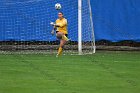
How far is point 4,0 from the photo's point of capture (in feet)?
62.2

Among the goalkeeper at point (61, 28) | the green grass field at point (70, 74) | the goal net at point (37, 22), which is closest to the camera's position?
the green grass field at point (70, 74)

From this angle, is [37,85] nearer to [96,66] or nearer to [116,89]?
[116,89]

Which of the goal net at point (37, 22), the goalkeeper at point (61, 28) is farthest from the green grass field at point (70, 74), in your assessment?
the goal net at point (37, 22)

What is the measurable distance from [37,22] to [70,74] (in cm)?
700

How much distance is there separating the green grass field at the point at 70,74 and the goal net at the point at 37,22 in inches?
62.5

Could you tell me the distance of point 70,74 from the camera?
12.4m

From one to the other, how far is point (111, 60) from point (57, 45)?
3992 mm

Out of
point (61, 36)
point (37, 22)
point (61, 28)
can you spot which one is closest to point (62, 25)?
point (61, 28)

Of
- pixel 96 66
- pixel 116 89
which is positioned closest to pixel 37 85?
pixel 116 89

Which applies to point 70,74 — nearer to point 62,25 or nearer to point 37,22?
point 62,25

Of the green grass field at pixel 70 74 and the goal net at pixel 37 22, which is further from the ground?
the goal net at pixel 37 22

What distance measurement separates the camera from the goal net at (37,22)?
19.0 m

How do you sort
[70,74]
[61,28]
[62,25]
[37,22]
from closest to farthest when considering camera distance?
[70,74], [62,25], [61,28], [37,22]

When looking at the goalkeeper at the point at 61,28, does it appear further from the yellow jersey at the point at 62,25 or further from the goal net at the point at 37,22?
the goal net at the point at 37,22
